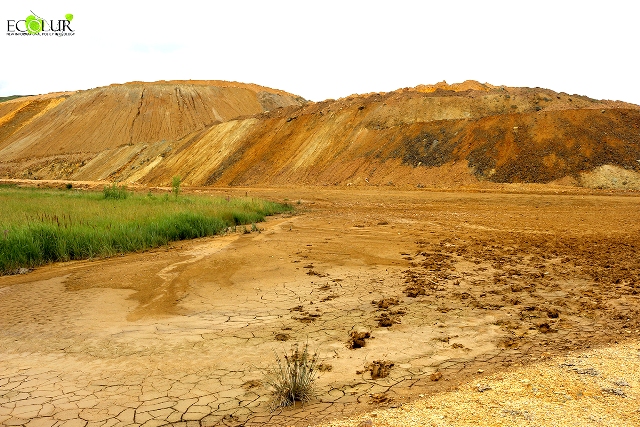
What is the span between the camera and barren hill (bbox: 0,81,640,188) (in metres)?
25.8

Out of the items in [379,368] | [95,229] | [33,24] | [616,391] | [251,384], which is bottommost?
[251,384]

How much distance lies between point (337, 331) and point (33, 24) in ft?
137

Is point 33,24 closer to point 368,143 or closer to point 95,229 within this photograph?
point 368,143

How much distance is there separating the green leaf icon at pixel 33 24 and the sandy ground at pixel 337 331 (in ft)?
116

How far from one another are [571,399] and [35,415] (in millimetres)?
3663

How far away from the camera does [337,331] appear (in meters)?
4.92

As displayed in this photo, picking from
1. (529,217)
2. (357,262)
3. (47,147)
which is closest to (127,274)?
(357,262)

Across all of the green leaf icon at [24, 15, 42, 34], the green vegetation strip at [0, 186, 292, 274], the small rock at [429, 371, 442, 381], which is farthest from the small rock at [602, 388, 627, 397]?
the green leaf icon at [24, 15, 42, 34]

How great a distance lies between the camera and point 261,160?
121ft

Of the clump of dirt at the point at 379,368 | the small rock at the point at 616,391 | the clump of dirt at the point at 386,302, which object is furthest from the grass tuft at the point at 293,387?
the clump of dirt at the point at 386,302

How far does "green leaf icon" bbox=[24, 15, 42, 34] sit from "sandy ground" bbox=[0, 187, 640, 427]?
35.3 m

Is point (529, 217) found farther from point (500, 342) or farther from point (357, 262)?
point (500, 342)

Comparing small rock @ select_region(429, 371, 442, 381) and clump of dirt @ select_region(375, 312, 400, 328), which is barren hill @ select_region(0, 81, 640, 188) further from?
small rock @ select_region(429, 371, 442, 381)

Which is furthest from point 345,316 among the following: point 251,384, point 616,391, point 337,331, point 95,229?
point 95,229
